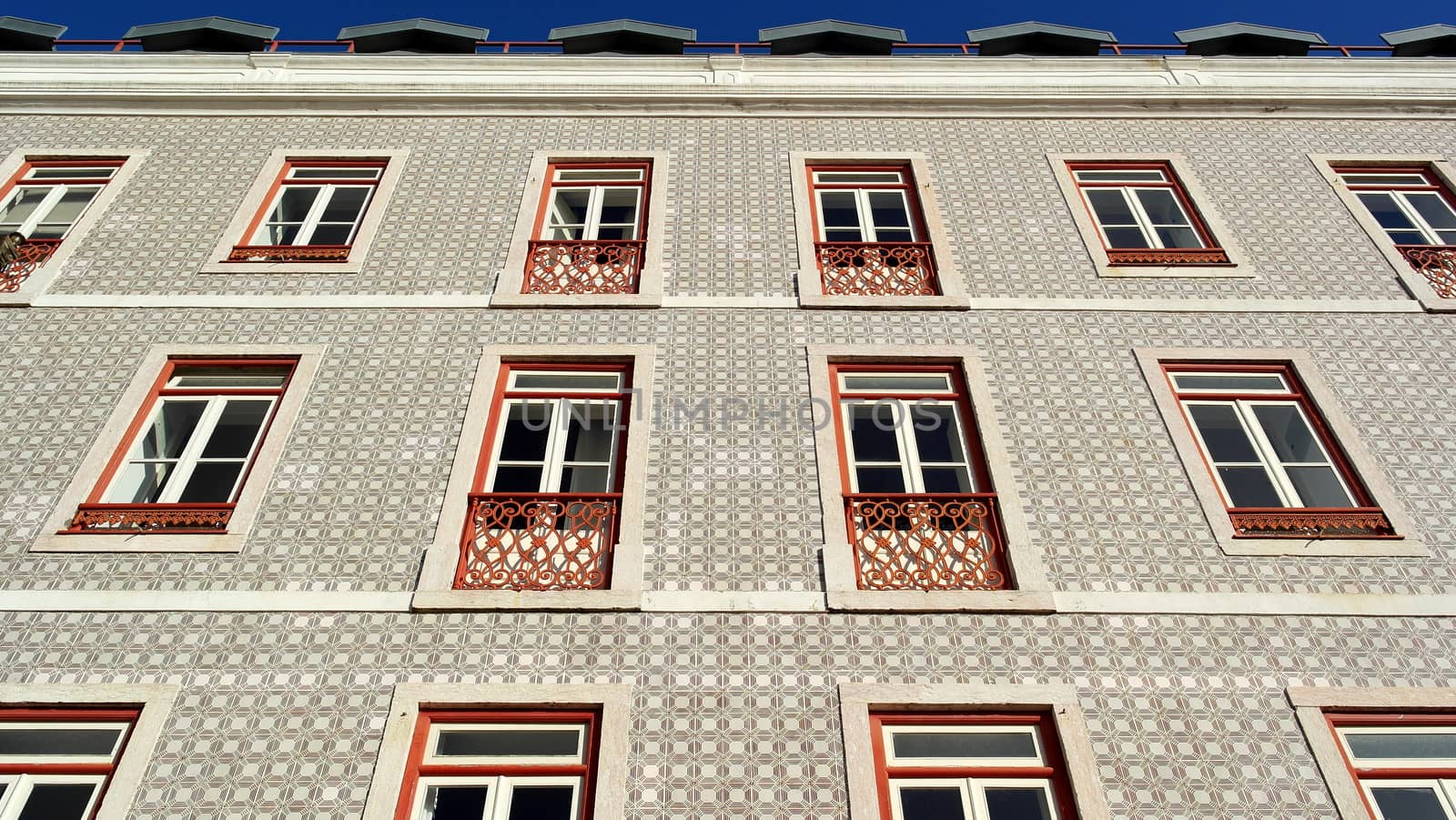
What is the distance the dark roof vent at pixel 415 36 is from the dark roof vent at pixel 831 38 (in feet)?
9.97

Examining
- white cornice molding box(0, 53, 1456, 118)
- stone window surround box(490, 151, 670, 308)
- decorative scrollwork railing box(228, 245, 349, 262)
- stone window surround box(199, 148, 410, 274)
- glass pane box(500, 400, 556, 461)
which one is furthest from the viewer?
white cornice molding box(0, 53, 1456, 118)

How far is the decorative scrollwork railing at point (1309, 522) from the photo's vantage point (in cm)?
614

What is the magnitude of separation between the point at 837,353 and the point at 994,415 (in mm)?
1170

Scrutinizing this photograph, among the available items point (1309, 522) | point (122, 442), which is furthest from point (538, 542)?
point (1309, 522)

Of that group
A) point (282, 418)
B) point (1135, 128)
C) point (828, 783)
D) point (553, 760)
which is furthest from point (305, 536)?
point (1135, 128)

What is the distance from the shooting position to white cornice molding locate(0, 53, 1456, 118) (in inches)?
389

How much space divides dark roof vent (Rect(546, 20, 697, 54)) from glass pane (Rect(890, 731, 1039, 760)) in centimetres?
797

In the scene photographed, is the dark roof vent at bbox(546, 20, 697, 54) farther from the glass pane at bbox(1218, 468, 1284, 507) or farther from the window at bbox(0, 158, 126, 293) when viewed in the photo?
the glass pane at bbox(1218, 468, 1284, 507)

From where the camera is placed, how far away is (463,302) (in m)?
7.68

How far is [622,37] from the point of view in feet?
36.1

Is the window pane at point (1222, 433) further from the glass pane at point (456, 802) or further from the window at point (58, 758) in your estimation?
the window at point (58, 758)

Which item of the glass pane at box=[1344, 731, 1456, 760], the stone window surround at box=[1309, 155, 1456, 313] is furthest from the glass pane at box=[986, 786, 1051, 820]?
the stone window surround at box=[1309, 155, 1456, 313]

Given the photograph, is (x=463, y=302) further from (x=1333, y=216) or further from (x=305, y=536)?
(x=1333, y=216)

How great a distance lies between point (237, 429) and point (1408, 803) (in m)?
7.11
